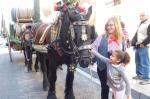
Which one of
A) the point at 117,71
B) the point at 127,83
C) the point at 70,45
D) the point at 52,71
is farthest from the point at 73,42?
the point at 127,83

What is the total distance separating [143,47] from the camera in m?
10.4

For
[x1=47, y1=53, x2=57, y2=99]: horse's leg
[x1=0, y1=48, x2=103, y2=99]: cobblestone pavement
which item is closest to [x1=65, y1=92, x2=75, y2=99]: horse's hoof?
[x1=47, y1=53, x2=57, y2=99]: horse's leg

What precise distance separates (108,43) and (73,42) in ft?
3.00

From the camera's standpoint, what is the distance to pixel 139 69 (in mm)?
10461

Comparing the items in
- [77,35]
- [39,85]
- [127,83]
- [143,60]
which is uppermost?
[77,35]

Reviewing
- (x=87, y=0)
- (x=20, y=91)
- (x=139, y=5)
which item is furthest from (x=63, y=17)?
(x=87, y=0)

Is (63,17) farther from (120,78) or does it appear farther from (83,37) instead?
(120,78)

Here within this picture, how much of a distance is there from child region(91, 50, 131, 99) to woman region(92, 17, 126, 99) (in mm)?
249

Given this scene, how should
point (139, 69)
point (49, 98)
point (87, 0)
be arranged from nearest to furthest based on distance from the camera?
point (49, 98)
point (139, 69)
point (87, 0)

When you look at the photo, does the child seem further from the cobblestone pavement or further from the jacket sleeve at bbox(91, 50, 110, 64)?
the cobblestone pavement

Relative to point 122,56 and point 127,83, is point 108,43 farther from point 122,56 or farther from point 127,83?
point 127,83

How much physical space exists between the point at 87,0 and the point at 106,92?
315 inches

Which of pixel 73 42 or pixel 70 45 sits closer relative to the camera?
pixel 73 42

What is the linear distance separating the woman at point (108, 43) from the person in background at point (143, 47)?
321 centimetres
